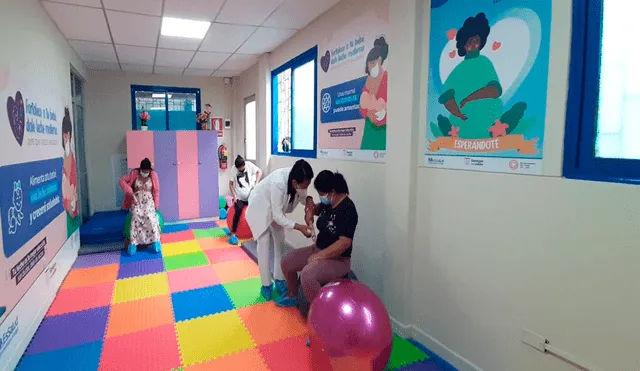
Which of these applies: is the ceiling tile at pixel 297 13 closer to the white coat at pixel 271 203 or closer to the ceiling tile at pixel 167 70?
the white coat at pixel 271 203

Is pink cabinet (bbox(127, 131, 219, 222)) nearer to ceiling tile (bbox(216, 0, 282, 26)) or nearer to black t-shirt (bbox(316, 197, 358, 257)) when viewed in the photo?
ceiling tile (bbox(216, 0, 282, 26))

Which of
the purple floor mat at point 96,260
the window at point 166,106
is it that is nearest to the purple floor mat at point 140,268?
the purple floor mat at point 96,260

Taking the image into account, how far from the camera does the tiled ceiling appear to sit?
3766 mm

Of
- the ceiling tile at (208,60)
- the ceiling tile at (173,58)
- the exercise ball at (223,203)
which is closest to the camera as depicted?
the ceiling tile at (173,58)

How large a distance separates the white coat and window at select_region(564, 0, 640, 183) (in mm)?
2145

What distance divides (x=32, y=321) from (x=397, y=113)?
11.0 ft

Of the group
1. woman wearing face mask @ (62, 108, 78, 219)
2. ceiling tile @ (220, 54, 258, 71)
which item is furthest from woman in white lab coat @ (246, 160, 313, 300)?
ceiling tile @ (220, 54, 258, 71)

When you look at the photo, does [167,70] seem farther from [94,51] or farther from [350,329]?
[350,329]

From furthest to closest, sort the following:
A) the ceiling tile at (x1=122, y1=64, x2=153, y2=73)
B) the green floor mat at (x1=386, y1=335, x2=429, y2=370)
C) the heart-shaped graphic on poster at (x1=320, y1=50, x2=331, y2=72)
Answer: the ceiling tile at (x1=122, y1=64, x2=153, y2=73) → the heart-shaped graphic on poster at (x1=320, y1=50, x2=331, y2=72) → the green floor mat at (x1=386, y1=335, x2=429, y2=370)

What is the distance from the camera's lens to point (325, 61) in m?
4.04

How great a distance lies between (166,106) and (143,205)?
3321 millimetres

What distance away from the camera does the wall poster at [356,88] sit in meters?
3.14


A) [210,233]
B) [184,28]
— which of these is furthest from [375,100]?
[210,233]

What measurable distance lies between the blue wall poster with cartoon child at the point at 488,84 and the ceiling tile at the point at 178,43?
3.64 meters
